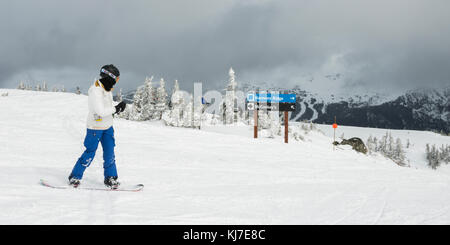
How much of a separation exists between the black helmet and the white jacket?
8cm

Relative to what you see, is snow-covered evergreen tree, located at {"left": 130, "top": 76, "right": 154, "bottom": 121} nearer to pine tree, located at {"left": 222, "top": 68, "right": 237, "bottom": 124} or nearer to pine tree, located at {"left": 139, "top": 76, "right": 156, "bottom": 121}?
pine tree, located at {"left": 139, "top": 76, "right": 156, "bottom": 121}

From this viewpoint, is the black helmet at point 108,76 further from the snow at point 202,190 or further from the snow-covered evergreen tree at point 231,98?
the snow-covered evergreen tree at point 231,98

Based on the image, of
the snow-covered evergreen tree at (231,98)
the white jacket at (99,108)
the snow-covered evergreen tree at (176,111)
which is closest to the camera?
the white jacket at (99,108)

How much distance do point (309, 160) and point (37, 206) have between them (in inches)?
356

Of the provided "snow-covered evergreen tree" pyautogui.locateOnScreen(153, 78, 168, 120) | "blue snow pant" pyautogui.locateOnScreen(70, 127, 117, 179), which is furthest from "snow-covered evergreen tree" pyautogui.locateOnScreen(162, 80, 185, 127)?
"blue snow pant" pyautogui.locateOnScreen(70, 127, 117, 179)

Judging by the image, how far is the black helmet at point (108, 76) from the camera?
15.6 ft

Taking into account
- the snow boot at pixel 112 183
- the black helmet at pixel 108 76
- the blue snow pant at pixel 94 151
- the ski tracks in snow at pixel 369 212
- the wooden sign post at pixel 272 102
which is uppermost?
the wooden sign post at pixel 272 102

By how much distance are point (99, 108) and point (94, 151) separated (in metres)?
0.83

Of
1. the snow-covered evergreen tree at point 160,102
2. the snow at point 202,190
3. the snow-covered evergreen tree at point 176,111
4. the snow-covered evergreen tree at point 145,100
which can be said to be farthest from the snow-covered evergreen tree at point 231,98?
the snow at point 202,190

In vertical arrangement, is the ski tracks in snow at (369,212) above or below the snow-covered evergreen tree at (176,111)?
below

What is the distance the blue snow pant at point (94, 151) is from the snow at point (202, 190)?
0.46 meters

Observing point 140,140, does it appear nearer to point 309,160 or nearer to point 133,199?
point 309,160
